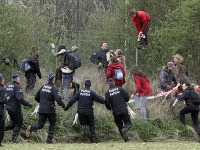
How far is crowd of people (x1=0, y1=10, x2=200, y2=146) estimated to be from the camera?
1870cm

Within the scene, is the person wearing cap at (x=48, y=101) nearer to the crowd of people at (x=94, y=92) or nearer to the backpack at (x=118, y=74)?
the crowd of people at (x=94, y=92)

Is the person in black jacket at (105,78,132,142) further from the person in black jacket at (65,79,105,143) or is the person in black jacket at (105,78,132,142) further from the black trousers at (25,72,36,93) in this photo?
the black trousers at (25,72,36,93)

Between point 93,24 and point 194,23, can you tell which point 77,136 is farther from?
point 93,24

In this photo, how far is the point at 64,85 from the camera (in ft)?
71.6

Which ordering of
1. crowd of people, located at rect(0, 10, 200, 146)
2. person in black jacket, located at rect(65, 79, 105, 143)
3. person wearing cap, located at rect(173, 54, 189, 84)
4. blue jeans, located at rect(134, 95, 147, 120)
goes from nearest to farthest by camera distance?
crowd of people, located at rect(0, 10, 200, 146) → person in black jacket, located at rect(65, 79, 105, 143) → blue jeans, located at rect(134, 95, 147, 120) → person wearing cap, located at rect(173, 54, 189, 84)

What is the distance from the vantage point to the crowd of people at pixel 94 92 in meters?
18.7

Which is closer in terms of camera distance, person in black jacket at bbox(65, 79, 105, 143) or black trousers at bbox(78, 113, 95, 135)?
person in black jacket at bbox(65, 79, 105, 143)

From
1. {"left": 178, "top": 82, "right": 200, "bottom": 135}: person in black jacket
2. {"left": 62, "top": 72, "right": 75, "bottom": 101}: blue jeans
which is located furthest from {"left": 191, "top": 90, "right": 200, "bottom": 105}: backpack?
{"left": 62, "top": 72, "right": 75, "bottom": 101}: blue jeans

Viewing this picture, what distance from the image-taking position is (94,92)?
19.3 m

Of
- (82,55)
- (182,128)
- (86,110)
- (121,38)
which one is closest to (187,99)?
(182,128)

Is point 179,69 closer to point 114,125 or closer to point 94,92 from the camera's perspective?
point 114,125

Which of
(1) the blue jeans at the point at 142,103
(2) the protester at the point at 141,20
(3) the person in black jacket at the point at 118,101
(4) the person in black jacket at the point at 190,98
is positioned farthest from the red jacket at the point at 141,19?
(3) the person in black jacket at the point at 118,101

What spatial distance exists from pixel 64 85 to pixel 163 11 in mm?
8751

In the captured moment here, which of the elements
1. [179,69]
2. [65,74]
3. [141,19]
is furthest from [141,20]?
[65,74]
